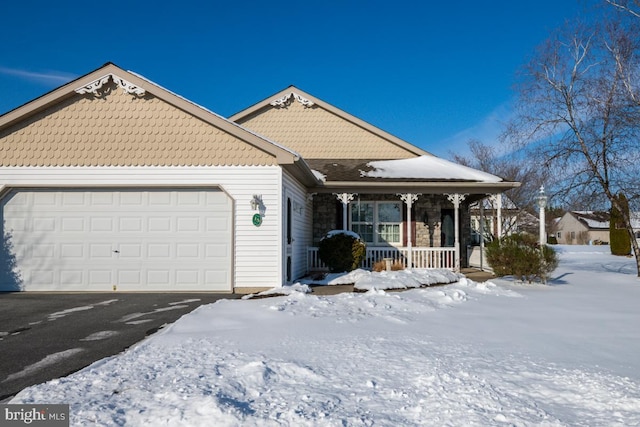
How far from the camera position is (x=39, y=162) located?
1102 cm

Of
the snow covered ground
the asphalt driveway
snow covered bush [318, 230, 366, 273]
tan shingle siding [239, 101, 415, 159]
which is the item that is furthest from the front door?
tan shingle siding [239, 101, 415, 159]

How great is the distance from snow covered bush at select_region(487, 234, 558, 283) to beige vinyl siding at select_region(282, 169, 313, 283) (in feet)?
16.8

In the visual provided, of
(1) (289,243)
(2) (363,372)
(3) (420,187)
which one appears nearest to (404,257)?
(3) (420,187)

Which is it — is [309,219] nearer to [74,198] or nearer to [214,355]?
[74,198]

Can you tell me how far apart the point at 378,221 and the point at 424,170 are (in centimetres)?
230

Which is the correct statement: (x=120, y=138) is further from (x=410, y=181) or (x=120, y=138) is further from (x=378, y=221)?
(x=378, y=221)

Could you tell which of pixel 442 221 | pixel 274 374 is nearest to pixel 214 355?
pixel 274 374

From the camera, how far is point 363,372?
4.38 m

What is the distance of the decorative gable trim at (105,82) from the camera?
10.9 metres

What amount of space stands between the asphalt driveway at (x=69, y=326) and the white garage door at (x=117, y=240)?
1.58 feet

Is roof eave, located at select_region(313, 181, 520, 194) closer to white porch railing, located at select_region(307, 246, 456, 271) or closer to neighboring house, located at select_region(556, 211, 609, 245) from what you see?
white porch railing, located at select_region(307, 246, 456, 271)

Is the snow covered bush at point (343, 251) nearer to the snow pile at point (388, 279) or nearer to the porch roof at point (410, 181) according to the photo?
the snow pile at point (388, 279)

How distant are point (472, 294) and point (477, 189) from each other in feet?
18.5

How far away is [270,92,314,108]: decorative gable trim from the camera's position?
59.0 feet
